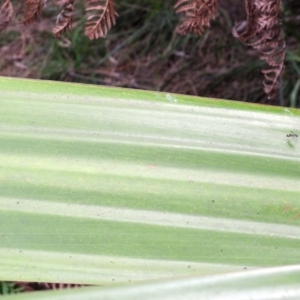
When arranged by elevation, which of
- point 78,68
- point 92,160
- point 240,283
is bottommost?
point 240,283

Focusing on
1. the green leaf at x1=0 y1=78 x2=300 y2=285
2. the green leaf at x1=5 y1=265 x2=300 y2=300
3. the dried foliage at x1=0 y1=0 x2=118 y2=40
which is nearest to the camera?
the green leaf at x1=5 y1=265 x2=300 y2=300

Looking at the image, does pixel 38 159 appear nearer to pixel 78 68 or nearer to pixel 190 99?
pixel 190 99

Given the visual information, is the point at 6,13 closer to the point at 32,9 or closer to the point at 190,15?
the point at 32,9

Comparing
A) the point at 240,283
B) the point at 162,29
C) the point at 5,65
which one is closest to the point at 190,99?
the point at 240,283

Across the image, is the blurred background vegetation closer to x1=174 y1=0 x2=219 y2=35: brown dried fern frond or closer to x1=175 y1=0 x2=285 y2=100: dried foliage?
x1=175 y1=0 x2=285 y2=100: dried foliage

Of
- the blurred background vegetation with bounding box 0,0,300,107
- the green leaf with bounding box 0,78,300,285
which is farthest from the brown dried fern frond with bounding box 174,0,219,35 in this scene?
the blurred background vegetation with bounding box 0,0,300,107

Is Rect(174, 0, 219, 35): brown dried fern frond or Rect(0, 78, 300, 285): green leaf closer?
Rect(0, 78, 300, 285): green leaf

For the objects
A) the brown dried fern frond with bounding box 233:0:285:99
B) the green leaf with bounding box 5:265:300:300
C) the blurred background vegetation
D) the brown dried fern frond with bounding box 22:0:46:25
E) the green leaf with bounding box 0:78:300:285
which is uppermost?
the blurred background vegetation
